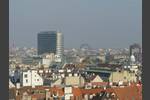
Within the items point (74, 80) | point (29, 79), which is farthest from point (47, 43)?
point (74, 80)

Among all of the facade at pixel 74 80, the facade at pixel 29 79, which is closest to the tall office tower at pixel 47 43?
the facade at pixel 29 79

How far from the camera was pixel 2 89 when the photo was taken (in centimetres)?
63

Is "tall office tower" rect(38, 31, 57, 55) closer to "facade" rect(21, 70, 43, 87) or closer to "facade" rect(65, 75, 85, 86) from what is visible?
"facade" rect(21, 70, 43, 87)

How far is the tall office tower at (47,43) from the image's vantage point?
8.85 ft

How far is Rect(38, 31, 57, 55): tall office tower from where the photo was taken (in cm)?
270

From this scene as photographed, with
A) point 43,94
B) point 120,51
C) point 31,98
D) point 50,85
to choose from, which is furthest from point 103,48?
point 50,85

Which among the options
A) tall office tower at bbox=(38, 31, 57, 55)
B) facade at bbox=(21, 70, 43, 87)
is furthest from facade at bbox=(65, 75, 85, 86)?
tall office tower at bbox=(38, 31, 57, 55)

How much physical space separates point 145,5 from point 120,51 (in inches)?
81.7

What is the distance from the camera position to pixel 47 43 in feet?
9.37

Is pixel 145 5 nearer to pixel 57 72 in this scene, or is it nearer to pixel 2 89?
pixel 2 89

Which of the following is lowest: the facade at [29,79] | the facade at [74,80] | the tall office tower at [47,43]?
the facade at [74,80]

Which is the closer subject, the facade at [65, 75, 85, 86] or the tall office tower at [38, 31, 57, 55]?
the tall office tower at [38, 31, 57, 55]

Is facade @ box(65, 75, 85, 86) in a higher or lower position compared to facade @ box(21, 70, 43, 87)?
lower

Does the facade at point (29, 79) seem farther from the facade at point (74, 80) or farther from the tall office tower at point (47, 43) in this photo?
the facade at point (74, 80)
